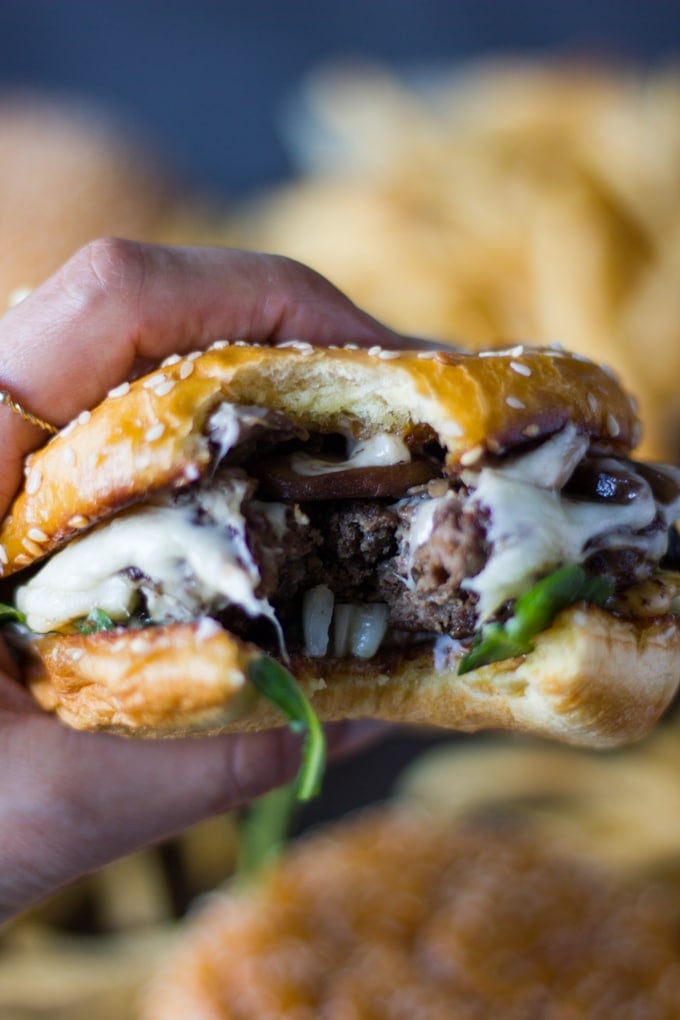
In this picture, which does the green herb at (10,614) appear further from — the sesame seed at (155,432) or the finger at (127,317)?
the sesame seed at (155,432)

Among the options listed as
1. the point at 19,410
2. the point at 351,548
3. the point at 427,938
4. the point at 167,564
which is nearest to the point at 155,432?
the point at 167,564

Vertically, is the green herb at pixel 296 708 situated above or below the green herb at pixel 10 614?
above

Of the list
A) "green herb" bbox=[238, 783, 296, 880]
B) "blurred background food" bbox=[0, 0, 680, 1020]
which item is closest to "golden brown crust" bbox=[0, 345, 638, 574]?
"green herb" bbox=[238, 783, 296, 880]

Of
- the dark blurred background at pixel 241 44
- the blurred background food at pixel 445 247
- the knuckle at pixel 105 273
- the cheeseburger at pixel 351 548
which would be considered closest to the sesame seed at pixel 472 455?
the cheeseburger at pixel 351 548

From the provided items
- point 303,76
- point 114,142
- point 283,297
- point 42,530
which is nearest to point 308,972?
point 42,530

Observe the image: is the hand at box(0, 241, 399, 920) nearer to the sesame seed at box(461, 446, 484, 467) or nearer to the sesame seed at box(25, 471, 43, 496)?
the sesame seed at box(25, 471, 43, 496)

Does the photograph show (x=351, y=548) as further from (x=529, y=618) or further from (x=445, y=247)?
(x=445, y=247)

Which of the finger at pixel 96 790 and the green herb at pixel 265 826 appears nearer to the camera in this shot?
the finger at pixel 96 790
